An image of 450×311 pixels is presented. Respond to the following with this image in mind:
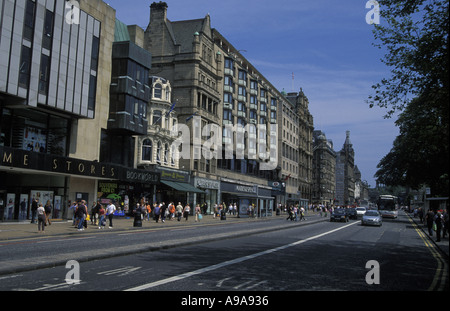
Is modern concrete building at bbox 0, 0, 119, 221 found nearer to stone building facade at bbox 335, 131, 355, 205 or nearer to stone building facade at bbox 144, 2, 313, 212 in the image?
stone building facade at bbox 144, 2, 313, 212

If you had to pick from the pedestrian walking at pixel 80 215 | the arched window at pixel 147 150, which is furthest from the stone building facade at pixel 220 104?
the pedestrian walking at pixel 80 215

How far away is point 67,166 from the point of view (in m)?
30.2

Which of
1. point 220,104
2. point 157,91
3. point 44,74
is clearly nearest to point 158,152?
point 157,91

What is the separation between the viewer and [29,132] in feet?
97.4

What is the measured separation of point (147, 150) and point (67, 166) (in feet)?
42.9

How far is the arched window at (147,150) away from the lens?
4231cm

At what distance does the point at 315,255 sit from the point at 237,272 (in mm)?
4984

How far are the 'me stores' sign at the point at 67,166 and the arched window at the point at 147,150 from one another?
2552 mm

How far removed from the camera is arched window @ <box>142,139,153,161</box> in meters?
42.3

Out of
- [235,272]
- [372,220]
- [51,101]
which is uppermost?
[51,101]

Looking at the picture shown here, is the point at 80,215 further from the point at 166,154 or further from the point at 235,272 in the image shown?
the point at 166,154
